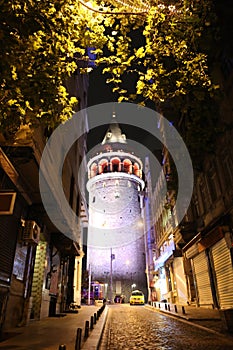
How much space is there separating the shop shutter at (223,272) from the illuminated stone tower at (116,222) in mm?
36398

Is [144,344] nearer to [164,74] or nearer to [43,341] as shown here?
[43,341]

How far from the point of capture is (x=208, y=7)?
6121 mm

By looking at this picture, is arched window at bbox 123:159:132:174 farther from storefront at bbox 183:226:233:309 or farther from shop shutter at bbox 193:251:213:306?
shop shutter at bbox 193:251:213:306

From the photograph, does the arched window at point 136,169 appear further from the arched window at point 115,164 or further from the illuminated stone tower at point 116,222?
the arched window at point 115,164

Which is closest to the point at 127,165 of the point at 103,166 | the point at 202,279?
the point at 103,166

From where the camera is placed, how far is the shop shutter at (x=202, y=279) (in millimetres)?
16578

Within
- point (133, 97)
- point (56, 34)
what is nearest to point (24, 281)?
point (133, 97)

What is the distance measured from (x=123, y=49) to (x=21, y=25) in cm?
255

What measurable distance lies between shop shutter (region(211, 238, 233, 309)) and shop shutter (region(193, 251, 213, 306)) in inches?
62.5

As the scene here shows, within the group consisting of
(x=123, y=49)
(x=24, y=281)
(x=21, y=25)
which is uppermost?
(x=123, y=49)

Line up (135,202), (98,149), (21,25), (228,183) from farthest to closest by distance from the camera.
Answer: (98,149) → (135,202) → (228,183) → (21,25)

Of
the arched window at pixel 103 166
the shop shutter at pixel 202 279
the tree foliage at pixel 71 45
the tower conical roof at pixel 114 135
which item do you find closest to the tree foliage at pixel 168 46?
the tree foliage at pixel 71 45

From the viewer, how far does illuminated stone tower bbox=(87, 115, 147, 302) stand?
49344 millimetres

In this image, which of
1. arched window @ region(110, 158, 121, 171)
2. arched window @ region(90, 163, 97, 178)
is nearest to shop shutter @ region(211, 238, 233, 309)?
arched window @ region(110, 158, 121, 171)
